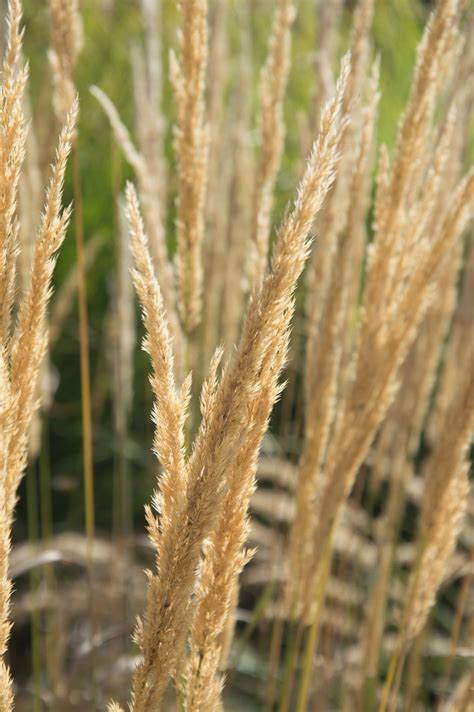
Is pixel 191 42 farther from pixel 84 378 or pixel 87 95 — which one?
pixel 87 95

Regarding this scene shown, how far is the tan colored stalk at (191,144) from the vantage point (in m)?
1.16

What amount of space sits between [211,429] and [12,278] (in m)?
0.29

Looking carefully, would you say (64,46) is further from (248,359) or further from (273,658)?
(273,658)

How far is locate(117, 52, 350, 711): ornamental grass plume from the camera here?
0.74m

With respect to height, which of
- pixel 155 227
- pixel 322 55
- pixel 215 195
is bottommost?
pixel 155 227

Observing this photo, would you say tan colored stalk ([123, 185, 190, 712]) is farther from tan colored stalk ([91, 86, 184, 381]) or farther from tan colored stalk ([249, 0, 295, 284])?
tan colored stalk ([91, 86, 184, 381])

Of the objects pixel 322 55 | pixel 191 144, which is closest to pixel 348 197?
pixel 191 144

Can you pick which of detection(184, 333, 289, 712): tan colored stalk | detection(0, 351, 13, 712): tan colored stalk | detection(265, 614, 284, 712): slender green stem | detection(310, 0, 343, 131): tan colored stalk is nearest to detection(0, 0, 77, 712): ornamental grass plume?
detection(0, 351, 13, 712): tan colored stalk

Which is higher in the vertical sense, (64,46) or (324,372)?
(64,46)

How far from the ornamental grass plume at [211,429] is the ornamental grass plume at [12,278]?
91mm

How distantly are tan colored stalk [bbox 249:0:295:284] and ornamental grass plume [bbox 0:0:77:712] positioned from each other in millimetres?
483

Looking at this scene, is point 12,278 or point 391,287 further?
point 391,287

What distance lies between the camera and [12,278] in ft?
2.89

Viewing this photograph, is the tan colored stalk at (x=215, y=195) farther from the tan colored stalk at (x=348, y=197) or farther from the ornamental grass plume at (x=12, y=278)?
the ornamental grass plume at (x=12, y=278)
